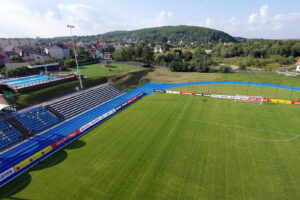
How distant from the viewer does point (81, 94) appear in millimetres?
32562

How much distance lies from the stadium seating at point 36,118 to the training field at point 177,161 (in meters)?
7.28

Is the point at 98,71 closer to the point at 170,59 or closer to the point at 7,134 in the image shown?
the point at 170,59

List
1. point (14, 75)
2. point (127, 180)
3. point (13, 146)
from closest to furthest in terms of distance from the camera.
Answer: point (127, 180)
point (13, 146)
point (14, 75)

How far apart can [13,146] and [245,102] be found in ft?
118

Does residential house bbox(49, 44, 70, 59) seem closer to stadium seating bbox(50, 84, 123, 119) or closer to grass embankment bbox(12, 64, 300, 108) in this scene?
grass embankment bbox(12, 64, 300, 108)

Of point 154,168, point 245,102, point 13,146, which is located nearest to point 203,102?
point 245,102

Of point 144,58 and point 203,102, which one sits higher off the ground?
point 144,58

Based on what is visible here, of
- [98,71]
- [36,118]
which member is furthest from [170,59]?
[36,118]

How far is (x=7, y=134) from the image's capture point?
64.8 ft

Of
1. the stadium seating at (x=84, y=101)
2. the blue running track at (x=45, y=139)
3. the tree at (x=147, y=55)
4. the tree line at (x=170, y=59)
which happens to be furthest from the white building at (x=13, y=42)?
the blue running track at (x=45, y=139)

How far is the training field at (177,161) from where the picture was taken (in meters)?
12.7

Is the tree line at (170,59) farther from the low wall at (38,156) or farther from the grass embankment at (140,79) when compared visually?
the low wall at (38,156)

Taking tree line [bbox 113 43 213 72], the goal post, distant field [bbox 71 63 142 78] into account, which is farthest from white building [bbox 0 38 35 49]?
the goal post

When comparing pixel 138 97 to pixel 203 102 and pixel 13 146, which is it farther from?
pixel 13 146
